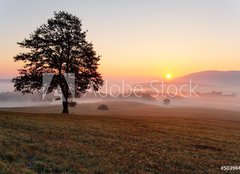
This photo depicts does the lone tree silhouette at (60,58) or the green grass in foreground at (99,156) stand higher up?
the lone tree silhouette at (60,58)

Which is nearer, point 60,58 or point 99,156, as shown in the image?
point 99,156

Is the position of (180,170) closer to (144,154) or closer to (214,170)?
(214,170)

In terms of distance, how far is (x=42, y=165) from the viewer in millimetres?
15422

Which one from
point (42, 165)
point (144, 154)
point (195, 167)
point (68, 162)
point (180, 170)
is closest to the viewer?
point (42, 165)

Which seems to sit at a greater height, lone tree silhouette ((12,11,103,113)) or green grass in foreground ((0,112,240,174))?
lone tree silhouette ((12,11,103,113))

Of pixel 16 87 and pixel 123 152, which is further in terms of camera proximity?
pixel 16 87

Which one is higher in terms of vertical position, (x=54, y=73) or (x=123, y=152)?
(x=54, y=73)

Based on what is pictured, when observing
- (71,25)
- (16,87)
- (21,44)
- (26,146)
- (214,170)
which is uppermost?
(71,25)

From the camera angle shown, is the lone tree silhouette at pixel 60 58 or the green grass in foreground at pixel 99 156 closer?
the green grass in foreground at pixel 99 156

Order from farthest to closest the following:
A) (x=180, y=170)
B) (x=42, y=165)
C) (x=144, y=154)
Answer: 1. (x=144, y=154)
2. (x=180, y=170)
3. (x=42, y=165)

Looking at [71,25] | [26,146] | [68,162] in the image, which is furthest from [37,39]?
[68,162]

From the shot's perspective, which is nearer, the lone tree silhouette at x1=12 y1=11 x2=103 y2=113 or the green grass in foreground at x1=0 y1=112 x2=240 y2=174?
the green grass in foreground at x1=0 y1=112 x2=240 y2=174

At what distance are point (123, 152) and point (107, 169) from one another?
5252mm

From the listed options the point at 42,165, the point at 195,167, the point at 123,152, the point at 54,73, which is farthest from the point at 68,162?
the point at 54,73
